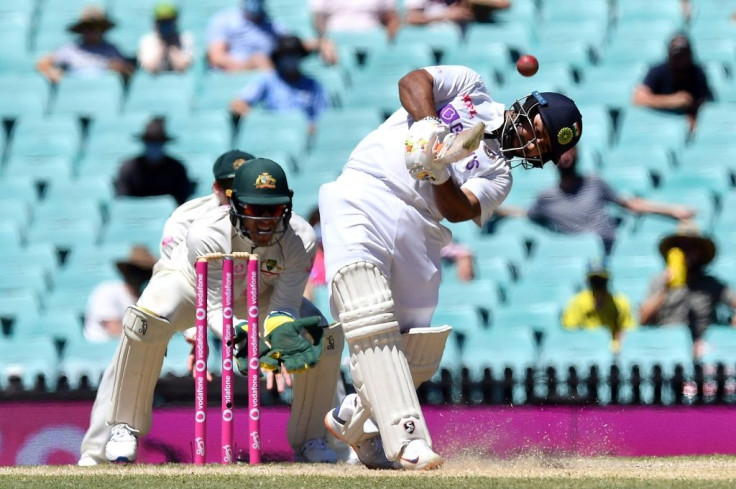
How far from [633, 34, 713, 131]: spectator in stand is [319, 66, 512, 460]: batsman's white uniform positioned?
536 centimetres

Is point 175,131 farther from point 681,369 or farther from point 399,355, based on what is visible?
point 399,355

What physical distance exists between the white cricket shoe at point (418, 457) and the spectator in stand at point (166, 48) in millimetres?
8045

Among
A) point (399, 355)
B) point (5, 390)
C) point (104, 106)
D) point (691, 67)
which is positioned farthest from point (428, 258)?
point (104, 106)

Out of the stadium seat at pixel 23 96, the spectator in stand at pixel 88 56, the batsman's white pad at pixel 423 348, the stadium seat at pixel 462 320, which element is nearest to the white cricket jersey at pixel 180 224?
the batsman's white pad at pixel 423 348

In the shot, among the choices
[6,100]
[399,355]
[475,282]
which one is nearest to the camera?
[399,355]

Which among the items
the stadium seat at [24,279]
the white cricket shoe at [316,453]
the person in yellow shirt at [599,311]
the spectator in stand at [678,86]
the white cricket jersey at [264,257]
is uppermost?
the spectator in stand at [678,86]

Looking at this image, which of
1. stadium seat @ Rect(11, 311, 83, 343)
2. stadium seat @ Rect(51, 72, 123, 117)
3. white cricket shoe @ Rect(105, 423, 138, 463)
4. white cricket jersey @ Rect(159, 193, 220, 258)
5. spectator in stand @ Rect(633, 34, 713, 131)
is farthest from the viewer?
stadium seat @ Rect(51, 72, 123, 117)

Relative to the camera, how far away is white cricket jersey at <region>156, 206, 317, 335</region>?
6.06 m

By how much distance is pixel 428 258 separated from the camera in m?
5.33

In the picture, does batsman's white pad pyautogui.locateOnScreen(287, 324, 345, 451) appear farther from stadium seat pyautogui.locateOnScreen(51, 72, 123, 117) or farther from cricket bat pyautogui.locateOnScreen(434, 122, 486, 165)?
stadium seat pyautogui.locateOnScreen(51, 72, 123, 117)

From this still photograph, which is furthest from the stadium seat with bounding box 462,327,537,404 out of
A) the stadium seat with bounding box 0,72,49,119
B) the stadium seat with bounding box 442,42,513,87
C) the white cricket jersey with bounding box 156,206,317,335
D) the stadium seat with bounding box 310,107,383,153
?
the stadium seat with bounding box 0,72,49,119

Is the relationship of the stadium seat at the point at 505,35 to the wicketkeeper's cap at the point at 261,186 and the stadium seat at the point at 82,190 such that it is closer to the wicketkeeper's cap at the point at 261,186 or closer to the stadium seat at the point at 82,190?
the stadium seat at the point at 82,190

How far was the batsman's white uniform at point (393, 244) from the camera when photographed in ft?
16.6

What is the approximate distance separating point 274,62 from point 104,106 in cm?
169
